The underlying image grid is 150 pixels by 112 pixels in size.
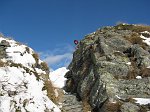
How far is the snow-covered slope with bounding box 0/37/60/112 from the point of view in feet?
90.9

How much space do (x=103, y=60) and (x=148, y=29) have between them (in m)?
13.2

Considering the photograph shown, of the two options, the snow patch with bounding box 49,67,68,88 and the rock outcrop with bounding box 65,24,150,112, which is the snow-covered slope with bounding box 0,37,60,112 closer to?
the rock outcrop with bounding box 65,24,150,112

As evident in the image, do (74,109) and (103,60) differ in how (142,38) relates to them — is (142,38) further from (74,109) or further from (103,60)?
(74,109)

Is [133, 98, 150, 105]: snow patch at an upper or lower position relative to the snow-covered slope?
lower

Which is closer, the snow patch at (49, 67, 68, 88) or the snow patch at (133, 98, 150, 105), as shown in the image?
the snow patch at (133, 98, 150, 105)

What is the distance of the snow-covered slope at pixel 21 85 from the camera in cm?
2772

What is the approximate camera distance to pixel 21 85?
96.3 feet

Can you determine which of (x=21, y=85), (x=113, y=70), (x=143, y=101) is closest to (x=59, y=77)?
(x=113, y=70)

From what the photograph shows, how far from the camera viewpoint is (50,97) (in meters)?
31.0

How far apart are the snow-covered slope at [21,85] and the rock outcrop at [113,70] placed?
4829mm

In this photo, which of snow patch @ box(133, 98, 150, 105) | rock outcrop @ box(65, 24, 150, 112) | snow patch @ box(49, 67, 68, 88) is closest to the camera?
snow patch @ box(133, 98, 150, 105)

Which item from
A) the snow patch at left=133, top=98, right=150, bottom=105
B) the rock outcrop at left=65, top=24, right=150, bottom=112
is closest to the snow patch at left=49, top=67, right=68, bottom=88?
the rock outcrop at left=65, top=24, right=150, bottom=112

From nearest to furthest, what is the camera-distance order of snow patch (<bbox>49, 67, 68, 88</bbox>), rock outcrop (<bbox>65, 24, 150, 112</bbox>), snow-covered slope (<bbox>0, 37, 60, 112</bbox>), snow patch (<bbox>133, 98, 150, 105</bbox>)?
snow-covered slope (<bbox>0, 37, 60, 112</bbox>) → snow patch (<bbox>133, 98, 150, 105</bbox>) → rock outcrop (<bbox>65, 24, 150, 112</bbox>) → snow patch (<bbox>49, 67, 68, 88</bbox>)

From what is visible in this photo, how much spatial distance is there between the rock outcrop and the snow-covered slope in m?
4.83
